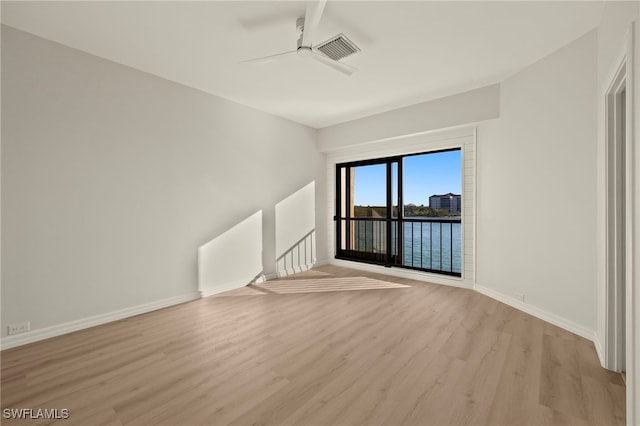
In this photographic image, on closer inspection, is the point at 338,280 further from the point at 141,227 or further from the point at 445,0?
the point at 445,0

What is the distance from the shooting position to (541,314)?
2.99 meters

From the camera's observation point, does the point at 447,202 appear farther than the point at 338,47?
Yes

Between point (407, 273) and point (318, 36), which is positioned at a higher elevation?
point (318, 36)

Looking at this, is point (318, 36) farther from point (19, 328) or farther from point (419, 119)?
point (19, 328)

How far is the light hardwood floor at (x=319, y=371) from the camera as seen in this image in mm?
1646

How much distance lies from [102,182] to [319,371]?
9.31 feet

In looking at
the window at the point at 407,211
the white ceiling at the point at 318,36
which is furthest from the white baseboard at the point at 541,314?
the white ceiling at the point at 318,36

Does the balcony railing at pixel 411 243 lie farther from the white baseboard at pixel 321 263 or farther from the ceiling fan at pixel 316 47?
the ceiling fan at pixel 316 47

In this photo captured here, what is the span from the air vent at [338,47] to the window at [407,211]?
256cm

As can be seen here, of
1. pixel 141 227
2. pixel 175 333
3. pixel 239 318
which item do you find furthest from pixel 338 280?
pixel 141 227

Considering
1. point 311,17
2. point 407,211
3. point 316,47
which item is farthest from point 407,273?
point 311,17

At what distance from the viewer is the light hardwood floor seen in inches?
64.8

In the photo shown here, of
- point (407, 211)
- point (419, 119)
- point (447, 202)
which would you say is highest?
point (419, 119)

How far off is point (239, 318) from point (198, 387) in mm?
1190
